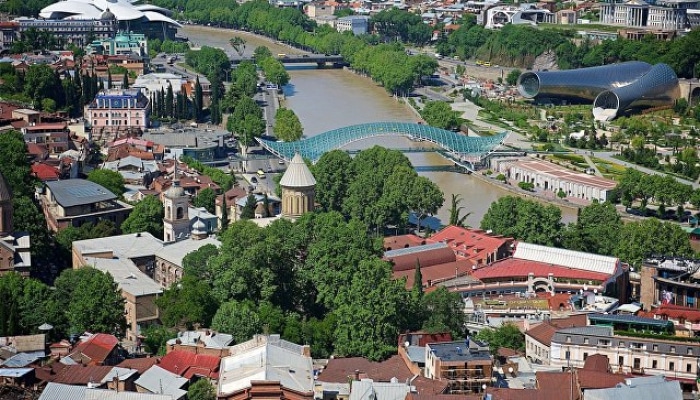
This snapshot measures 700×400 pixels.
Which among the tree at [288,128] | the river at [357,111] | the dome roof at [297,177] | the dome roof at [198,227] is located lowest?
the river at [357,111]

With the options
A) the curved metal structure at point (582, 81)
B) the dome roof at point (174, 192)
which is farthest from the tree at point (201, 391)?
the curved metal structure at point (582, 81)

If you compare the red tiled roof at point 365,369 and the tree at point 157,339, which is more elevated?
the red tiled roof at point 365,369

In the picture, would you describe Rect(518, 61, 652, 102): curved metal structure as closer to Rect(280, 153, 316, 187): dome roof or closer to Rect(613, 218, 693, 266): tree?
Rect(613, 218, 693, 266): tree

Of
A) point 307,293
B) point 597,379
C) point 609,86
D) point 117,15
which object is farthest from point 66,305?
point 117,15

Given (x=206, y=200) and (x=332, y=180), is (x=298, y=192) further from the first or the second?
(x=332, y=180)

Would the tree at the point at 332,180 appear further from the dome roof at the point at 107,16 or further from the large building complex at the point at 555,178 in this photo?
the dome roof at the point at 107,16

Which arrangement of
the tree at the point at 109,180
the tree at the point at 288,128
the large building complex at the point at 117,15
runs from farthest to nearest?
the large building complex at the point at 117,15, the tree at the point at 288,128, the tree at the point at 109,180
